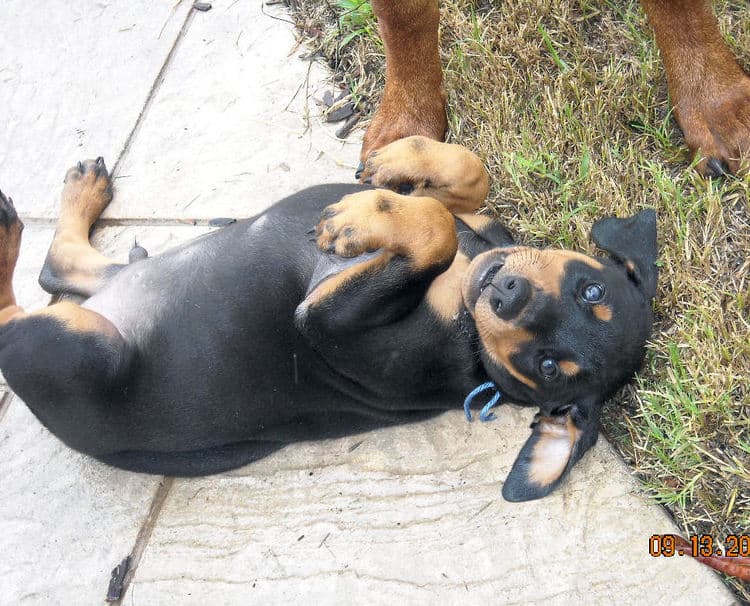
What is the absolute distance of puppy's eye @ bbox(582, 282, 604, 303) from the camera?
9.89 feet

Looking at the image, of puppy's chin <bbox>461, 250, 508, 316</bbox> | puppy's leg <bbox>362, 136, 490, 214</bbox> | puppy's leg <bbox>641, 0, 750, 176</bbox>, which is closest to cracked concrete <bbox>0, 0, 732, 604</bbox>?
puppy's chin <bbox>461, 250, 508, 316</bbox>

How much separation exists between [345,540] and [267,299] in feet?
3.66

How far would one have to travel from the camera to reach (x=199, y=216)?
420cm

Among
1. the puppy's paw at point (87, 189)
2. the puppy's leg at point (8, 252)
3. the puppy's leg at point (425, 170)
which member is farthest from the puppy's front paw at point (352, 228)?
the puppy's paw at point (87, 189)

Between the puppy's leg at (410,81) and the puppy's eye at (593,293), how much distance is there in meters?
1.38

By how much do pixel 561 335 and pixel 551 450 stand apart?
465 mm

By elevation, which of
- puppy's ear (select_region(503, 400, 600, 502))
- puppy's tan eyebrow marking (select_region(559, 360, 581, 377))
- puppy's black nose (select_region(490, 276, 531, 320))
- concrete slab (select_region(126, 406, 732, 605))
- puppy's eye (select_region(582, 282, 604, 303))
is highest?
puppy's black nose (select_region(490, 276, 531, 320))

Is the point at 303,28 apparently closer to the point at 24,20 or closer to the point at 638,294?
the point at 24,20

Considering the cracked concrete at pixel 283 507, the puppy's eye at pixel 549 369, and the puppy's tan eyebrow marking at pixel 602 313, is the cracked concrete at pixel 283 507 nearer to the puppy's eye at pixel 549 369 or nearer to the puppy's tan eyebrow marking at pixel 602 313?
the puppy's eye at pixel 549 369

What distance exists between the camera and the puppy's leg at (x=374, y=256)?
292 centimetres

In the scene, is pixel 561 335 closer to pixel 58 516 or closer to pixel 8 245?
pixel 58 516

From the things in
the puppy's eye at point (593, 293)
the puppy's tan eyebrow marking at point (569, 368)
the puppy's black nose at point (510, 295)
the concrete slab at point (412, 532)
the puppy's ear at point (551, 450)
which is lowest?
the concrete slab at point (412, 532)

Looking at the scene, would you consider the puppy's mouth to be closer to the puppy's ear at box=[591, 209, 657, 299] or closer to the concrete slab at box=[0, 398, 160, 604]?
the puppy's ear at box=[591, 209, 657, 299]
